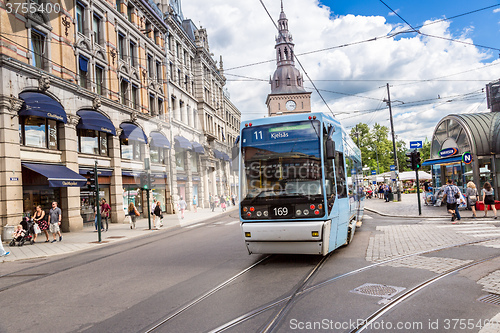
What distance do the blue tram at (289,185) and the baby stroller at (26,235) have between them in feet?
38.6

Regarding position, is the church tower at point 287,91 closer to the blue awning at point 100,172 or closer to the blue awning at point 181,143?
the blue awning at point 181,143

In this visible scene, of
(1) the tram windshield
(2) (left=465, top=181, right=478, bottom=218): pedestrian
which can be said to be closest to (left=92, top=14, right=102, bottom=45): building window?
(1) the tram windshield

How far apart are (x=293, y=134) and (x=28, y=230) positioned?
43.0 ft

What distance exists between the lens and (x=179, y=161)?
1426 inches

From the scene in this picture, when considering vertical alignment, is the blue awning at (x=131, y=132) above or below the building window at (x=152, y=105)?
below

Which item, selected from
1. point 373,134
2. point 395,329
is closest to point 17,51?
point 395,329

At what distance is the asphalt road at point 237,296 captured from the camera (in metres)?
4.58

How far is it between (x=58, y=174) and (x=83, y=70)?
7496mm

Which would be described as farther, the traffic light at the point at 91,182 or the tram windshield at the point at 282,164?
the traffic light at the point at 91,182

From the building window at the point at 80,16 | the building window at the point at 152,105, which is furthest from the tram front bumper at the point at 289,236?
the building window at the point at 152,105

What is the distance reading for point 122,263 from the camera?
9727 mm

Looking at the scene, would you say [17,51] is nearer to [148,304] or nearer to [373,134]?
[148,304]

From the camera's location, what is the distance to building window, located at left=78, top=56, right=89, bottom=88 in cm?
2206

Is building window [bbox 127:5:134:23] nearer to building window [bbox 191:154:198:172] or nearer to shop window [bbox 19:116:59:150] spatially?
shop window [bbox 19:116:59:150]
